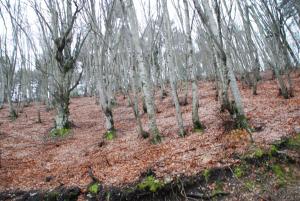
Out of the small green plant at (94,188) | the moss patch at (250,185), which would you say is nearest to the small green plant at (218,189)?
the moss patch at (250,185)

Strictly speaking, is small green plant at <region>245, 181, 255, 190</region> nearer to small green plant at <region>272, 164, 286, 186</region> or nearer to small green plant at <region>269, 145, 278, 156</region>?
small green plant at <region>272, 164, 286, 186</region>

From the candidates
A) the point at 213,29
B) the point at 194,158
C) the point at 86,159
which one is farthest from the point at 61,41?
the point at 194,158

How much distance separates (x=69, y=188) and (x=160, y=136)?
336cm

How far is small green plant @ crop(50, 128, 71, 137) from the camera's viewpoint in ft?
39.2

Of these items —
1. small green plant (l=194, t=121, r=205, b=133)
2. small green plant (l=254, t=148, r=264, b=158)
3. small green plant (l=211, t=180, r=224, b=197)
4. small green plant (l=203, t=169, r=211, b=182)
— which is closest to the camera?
small green plant (l=211, t=180, r=224, b=197)

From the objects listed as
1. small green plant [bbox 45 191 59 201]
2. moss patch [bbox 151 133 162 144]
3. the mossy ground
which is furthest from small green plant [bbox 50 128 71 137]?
small green plant [bbox 45 191 59 201]

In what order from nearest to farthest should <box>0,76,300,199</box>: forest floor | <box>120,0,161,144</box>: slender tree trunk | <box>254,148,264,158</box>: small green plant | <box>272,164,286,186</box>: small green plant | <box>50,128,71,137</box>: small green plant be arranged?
1. <box>272,164,286,186</box>: small green plant
2. <box>254,148,264,158</box>: small green plant
3. <box>0,76,300,199</box>: forest floor
4. <box>120,0,161,144</box>: slender tree trunk
5. <box>50,128,71,137</box>: small green plant

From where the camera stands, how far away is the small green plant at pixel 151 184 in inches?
229

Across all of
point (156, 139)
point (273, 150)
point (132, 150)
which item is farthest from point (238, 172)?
point (132, 150)

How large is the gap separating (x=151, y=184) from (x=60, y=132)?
24.2 feet

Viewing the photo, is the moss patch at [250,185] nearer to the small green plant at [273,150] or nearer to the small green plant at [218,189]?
the small green plant at [218,189]

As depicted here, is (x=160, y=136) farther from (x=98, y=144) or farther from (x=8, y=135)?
(x=8, y=135)

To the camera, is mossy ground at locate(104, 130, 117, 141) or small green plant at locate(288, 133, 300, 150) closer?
small green plant at locate(288, 133, 300, 150)

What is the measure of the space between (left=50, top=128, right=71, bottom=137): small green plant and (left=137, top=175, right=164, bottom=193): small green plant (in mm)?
6902
